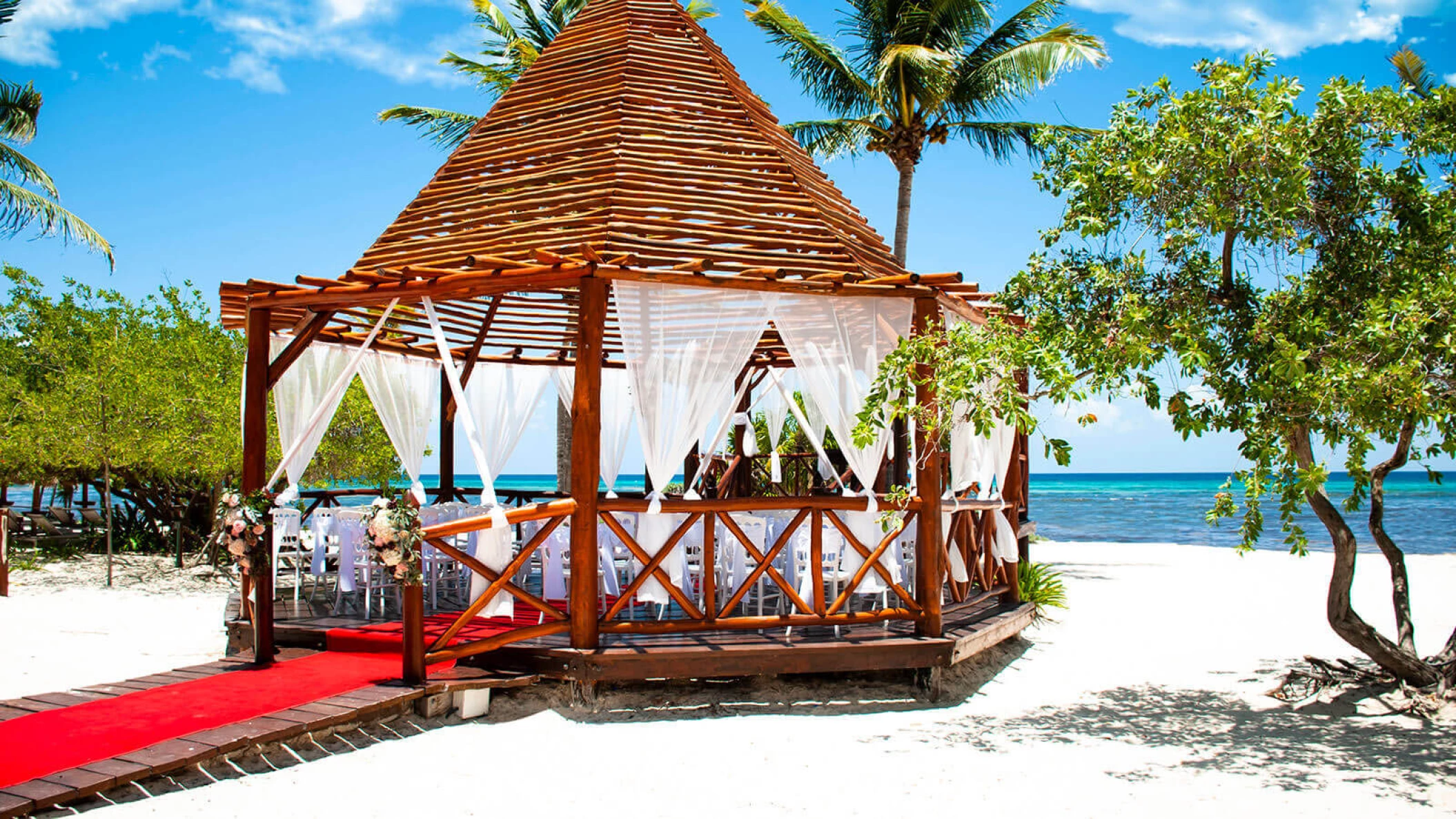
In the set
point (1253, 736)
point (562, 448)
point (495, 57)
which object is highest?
point (495, 57)

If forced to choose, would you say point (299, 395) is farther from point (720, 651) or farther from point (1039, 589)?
point (1039, 589)

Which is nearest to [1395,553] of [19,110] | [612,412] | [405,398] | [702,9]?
[612,412]

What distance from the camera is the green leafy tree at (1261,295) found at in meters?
5.86

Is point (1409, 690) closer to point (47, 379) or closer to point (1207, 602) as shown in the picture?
point (1207, 602)

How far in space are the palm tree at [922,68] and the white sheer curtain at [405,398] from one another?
352 inches

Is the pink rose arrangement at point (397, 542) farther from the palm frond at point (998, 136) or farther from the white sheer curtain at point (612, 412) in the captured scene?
the palm frond at point (998, 136)

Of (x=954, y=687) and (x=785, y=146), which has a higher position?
(x=785, y=146)

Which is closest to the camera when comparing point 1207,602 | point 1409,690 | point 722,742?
point 722,742

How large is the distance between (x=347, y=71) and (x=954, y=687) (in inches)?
718

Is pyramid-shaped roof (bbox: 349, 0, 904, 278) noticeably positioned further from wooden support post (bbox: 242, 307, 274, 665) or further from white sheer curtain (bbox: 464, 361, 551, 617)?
white sheer curtain (bbox: 464, 361, 551, 617)

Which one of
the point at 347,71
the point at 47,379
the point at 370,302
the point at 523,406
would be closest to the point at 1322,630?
the point at 523,406

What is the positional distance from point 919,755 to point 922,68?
13.4 metres

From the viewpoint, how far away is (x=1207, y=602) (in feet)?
43.6

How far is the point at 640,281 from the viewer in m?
7.02
